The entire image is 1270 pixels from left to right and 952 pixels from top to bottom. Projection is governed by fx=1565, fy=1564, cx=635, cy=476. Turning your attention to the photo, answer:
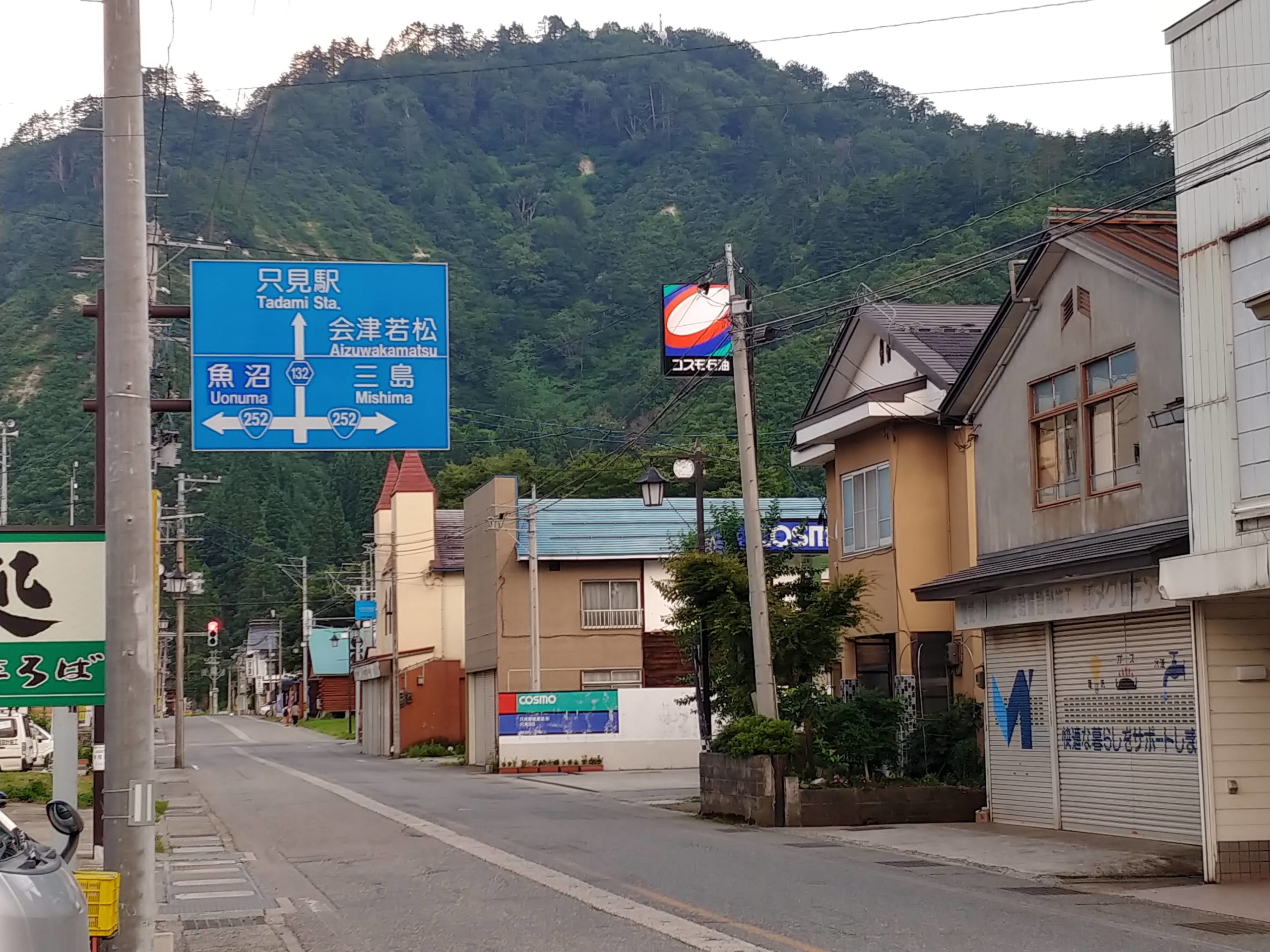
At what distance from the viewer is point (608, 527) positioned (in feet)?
155

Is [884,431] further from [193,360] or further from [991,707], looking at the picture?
[193,360]

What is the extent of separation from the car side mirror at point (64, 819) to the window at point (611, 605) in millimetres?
38690

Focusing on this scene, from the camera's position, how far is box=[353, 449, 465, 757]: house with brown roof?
57312mm

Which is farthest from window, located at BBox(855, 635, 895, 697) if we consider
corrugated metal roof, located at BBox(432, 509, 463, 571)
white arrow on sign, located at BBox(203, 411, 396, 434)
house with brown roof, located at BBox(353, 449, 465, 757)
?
corrugated metal roof, located at BBox(432, 509, 463, 571)

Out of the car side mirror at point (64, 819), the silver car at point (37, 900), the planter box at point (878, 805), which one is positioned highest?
the car side mirror at point (64, 819)

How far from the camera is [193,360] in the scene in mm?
13742

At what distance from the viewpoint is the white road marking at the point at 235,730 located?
249ft

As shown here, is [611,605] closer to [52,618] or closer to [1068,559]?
[1068,559]

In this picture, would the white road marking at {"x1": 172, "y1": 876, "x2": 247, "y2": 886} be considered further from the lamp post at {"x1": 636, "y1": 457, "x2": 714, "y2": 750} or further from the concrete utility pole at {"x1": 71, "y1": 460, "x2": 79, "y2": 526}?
the concrete utility pole at {"x1": 71, "y1": 460, "x2": 79, "y2": 526}

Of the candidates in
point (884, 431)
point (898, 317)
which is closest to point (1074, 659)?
point (884, 431)

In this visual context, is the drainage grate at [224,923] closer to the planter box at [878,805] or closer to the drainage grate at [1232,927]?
the drainage grate at [1232,927]

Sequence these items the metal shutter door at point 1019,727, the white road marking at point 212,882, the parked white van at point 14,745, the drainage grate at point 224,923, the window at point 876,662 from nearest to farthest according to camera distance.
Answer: the drainage grate at point 224,923, the white road marking at point 212,882, the metal shutter door at point 1019,727, the window at point 876,662, the parked white van at point 14,745

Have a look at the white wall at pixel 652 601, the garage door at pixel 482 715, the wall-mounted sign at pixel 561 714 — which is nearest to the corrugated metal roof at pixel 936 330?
the wall-mounted sign at pixel 561 714

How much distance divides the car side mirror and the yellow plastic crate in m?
0.44
